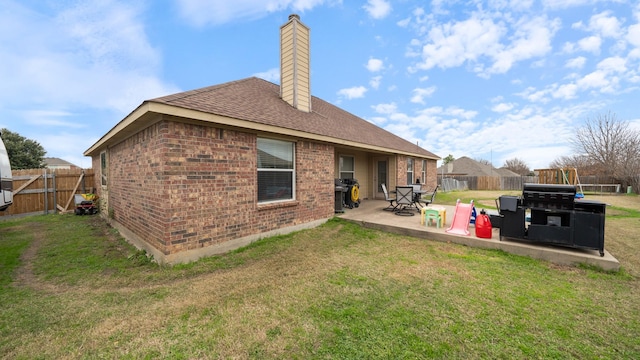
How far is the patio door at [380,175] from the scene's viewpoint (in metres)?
11.9

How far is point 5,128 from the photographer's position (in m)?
22.1

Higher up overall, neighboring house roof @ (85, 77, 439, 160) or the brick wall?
neighboring house roof @ (85, 77, 439, 160)

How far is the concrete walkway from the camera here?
4059mm

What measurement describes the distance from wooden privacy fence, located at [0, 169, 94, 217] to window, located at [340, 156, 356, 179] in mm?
12485

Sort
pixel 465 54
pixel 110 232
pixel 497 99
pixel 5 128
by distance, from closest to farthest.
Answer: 1. pixel 110 232
2. pixel 465 54
3. pixel 497 99
4. pixel 5 128

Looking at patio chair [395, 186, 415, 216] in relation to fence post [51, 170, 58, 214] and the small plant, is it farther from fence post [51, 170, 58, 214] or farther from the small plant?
fence post [51, 170, 58, 214]

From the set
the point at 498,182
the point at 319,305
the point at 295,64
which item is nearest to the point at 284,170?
the point at 319,305

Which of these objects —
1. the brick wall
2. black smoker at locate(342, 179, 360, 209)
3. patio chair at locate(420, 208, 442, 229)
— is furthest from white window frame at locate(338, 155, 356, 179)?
patio chair at locate(420, 208, 442, 229)

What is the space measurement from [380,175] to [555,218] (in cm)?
780

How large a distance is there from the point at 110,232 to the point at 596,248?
11.2m

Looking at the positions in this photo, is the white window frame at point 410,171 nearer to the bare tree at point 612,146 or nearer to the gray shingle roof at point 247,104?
the gray shingle roof at point 247,104

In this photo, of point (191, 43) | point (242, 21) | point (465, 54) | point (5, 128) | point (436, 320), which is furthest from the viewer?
point (5, 128)

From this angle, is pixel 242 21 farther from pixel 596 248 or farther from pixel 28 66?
pixel 596 248

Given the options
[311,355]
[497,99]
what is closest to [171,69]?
[311,355]
